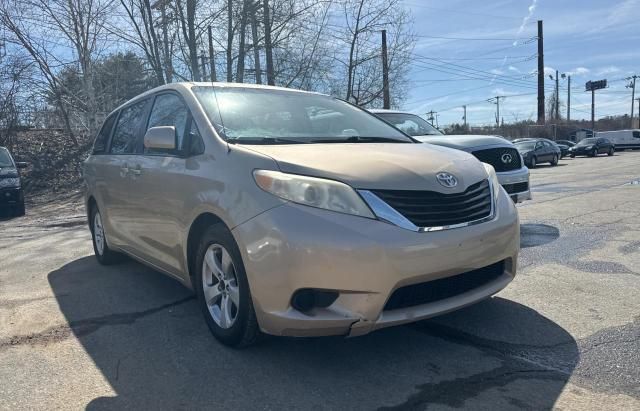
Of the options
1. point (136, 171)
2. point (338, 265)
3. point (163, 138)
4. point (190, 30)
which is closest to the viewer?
point (338, 265)

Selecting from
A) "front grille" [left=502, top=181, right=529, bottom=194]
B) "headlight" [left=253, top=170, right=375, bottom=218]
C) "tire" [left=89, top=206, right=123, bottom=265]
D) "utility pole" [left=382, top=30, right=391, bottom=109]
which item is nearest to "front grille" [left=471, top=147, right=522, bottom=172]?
"front grille" [left=502, top=181, right=529, bottom=194]

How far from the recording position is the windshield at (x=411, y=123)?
8438mm

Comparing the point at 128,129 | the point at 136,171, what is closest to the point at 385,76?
the point at 128,129

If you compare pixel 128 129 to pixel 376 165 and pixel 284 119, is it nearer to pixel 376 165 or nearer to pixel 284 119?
pixel 284 119

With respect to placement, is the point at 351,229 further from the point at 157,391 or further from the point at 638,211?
the point at 638,211

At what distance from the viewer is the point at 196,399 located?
2730mm

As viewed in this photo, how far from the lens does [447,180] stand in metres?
3.11

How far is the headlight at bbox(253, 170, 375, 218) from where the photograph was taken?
279cm

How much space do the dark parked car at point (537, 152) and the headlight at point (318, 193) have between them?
2459 cm

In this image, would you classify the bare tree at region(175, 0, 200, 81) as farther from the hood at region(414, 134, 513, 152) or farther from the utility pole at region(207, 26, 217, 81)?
the hood at region(414, 134, 513, 152)

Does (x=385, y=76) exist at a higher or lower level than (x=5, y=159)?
higher

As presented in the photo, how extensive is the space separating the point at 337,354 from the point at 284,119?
70.2 inches

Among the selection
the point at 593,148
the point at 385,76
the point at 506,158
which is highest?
the point at 385,76

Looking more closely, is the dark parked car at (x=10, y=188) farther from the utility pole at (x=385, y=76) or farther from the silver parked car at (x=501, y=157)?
the utility pole at (x=385, y=76)
